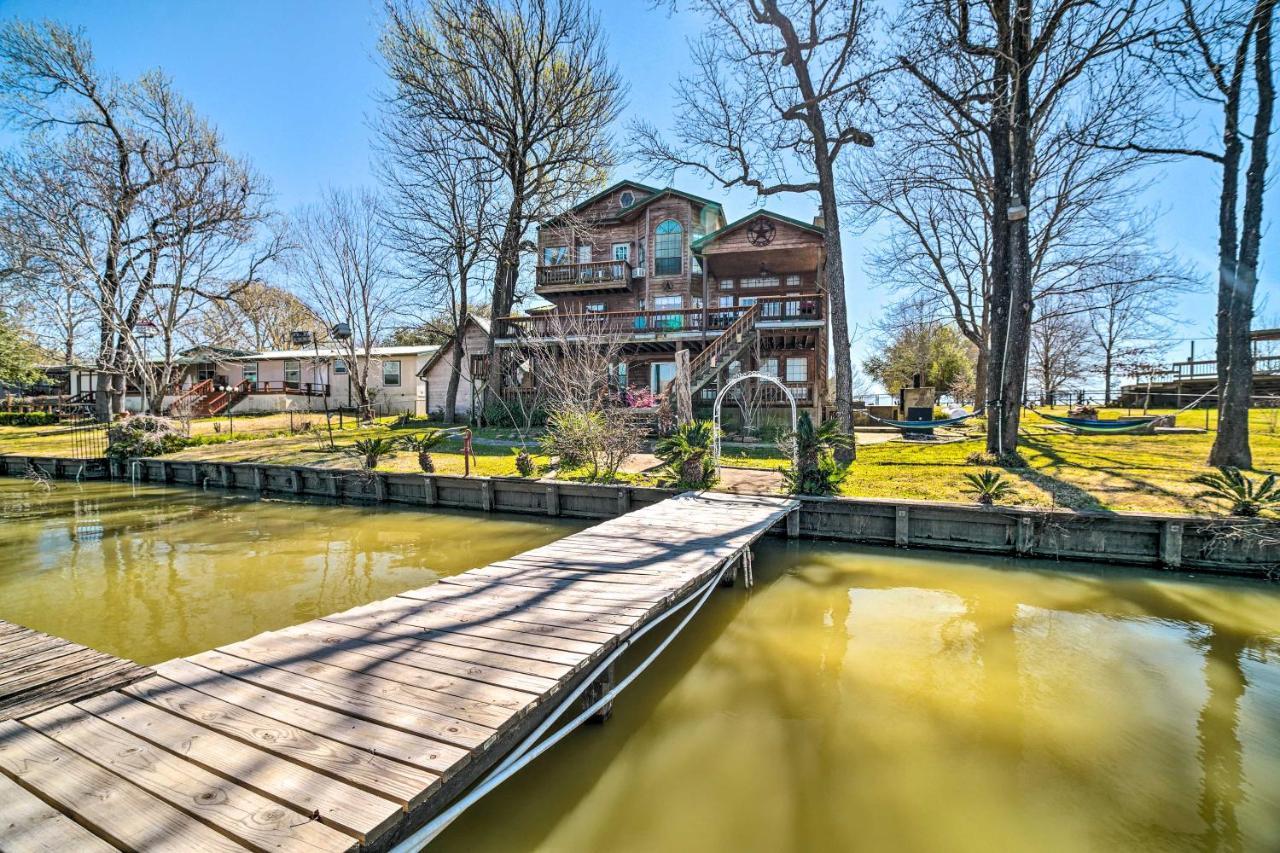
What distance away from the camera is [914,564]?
28.8 feet

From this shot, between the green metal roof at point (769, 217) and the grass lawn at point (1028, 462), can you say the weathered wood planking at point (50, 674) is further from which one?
the green metal roof at point (769, 217)

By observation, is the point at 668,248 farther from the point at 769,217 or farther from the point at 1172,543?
the point at 1172,543

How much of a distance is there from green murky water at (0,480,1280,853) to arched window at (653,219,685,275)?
54.7 ft

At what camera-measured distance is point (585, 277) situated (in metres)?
23.9

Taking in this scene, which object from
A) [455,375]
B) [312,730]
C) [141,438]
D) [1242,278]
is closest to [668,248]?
[455,375]

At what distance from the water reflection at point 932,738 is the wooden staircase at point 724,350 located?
1113cm

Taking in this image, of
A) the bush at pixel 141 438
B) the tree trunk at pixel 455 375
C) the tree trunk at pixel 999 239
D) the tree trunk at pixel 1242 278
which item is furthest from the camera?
the tree trunk at pixel 455 375

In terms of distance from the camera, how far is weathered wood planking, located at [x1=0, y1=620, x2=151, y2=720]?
318 cm

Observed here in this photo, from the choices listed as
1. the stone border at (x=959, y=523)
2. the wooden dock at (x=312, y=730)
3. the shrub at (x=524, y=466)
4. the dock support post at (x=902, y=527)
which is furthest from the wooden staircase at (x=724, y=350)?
the wooden dock at (x=312, y=730)

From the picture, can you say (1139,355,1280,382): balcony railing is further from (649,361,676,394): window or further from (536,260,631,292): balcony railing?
(536,260,631,292): balcony railing

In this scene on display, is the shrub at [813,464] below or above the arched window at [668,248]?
below

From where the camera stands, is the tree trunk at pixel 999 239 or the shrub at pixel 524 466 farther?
the shrub at pixel 524 466

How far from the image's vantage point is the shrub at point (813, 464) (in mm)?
10531

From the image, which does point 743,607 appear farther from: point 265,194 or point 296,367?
point 296,367
